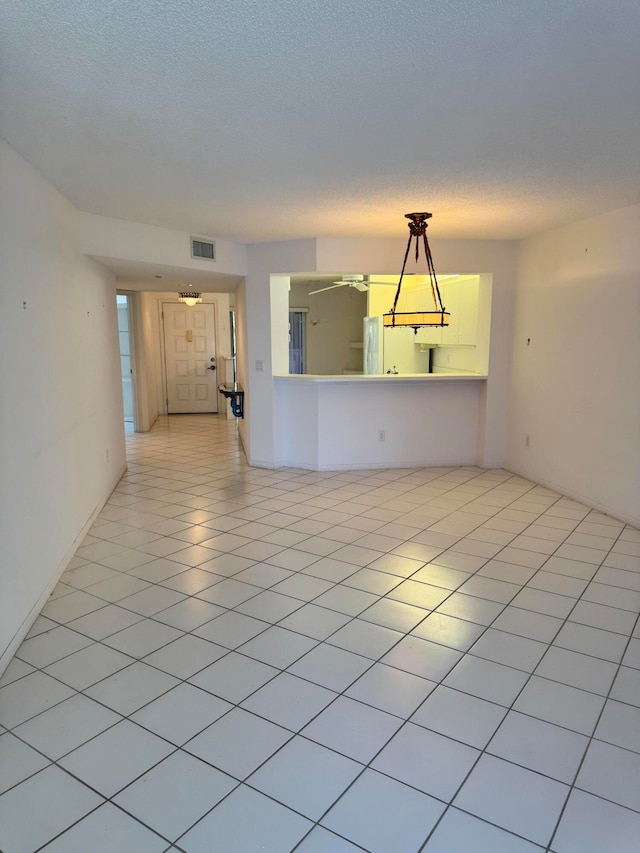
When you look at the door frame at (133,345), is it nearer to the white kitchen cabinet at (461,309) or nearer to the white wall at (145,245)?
the white wall at (145,245)

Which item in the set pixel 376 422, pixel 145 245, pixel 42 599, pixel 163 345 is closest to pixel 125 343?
pixel 163 345

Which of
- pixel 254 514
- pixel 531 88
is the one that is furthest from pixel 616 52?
pixel 254 514

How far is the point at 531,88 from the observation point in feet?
6.25

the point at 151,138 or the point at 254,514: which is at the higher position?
the point at 151,138

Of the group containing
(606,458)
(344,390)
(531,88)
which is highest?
(531,88)

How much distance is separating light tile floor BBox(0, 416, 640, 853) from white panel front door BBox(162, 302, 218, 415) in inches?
234

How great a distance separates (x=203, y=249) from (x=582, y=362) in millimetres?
3351

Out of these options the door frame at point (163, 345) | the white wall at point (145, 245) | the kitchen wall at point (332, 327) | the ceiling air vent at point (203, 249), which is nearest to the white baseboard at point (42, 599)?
the white wall at point (145, 245)

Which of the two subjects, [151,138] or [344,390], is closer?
[151,138]

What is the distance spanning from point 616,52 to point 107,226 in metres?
3.45

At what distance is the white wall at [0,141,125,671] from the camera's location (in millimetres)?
2322

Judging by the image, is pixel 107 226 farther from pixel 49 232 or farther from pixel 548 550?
pixel 548 550

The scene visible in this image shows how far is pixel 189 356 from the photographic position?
30.9ft

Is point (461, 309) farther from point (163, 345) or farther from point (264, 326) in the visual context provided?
point (163, 345)
